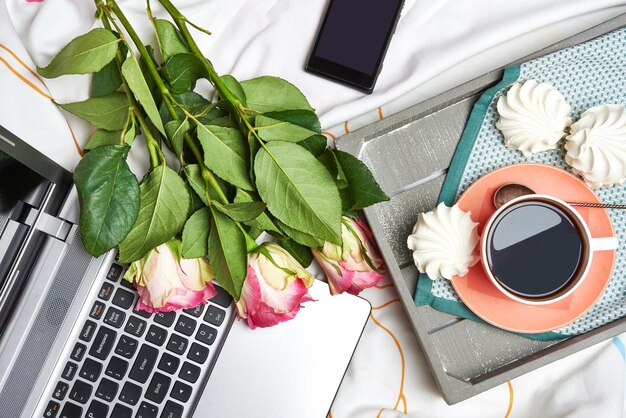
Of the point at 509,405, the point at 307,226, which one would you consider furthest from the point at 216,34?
the point at 509,405

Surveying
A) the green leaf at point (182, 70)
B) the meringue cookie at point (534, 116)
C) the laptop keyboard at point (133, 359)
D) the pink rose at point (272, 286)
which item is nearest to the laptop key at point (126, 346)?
the laptop keyboard at point (133, 359)

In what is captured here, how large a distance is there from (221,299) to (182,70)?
20 cm

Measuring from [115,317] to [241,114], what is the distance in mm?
223

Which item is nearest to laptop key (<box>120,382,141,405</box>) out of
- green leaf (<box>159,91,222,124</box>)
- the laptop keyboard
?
the laptop keyboard

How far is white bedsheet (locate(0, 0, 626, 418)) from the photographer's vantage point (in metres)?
0.63

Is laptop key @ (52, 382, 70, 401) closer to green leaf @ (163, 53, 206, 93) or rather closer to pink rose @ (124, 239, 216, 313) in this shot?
pink rose @ (124, 239, 216, 313)

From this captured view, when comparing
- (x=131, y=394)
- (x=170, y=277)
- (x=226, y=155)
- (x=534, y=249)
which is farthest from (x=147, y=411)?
(x=534, y=249)

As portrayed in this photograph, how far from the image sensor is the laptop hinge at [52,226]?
1.84 ft

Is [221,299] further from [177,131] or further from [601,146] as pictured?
[601,146]

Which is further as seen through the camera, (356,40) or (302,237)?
(356,40)

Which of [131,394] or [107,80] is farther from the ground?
[107,80]

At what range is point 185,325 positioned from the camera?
59 centimetres

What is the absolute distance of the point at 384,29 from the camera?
0.63 m

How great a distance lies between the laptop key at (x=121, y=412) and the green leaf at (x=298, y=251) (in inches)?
7.5
